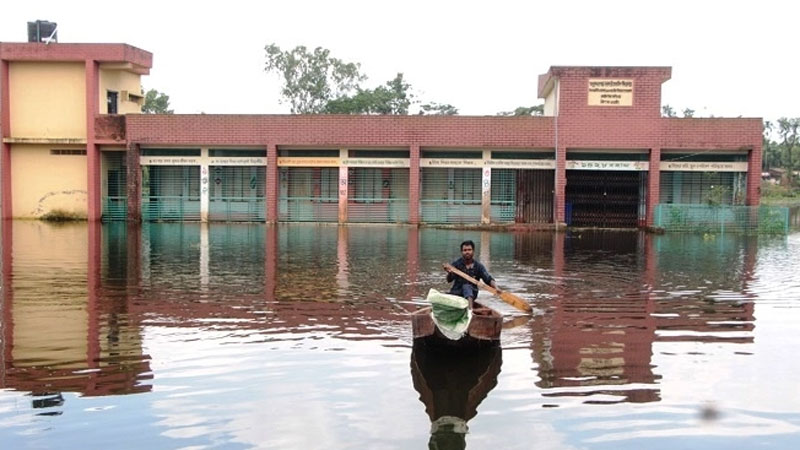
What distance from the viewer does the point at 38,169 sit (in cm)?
3831

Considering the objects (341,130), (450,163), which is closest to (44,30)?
(341,130)

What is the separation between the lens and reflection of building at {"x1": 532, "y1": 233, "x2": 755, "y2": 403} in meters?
9.13

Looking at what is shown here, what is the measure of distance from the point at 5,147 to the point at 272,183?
12039 mm

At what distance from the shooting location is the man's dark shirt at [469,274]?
1185cm

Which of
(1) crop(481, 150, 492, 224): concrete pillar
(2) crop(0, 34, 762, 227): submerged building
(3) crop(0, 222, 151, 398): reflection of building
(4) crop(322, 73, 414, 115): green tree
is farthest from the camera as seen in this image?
(4) crop(322, 73, 414, 115): green tree

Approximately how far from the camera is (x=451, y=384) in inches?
351

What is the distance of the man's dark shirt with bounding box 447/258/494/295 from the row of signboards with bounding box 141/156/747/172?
81.9 ft

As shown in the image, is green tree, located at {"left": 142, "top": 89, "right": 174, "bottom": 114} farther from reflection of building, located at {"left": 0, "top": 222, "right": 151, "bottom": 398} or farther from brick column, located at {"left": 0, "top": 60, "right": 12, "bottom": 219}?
reflection of building, located at {"left": 0, "top": 222, "right": 151, "bottom": 398}

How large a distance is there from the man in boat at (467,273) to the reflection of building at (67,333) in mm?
4253

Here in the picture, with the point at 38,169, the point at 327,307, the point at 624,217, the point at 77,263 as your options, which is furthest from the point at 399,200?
the point at 327,307

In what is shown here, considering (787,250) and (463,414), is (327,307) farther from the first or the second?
(787,250)

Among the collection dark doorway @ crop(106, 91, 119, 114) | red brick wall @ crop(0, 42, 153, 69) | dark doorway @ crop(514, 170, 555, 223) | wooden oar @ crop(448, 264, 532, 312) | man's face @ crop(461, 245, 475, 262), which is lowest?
wooden oar @ crop(448, 264, 532, 312)

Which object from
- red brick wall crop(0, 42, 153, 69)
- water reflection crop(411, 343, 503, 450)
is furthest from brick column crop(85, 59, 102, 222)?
water reflection crop(411, 343, 503, 450)

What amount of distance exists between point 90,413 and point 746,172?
33587 mm
